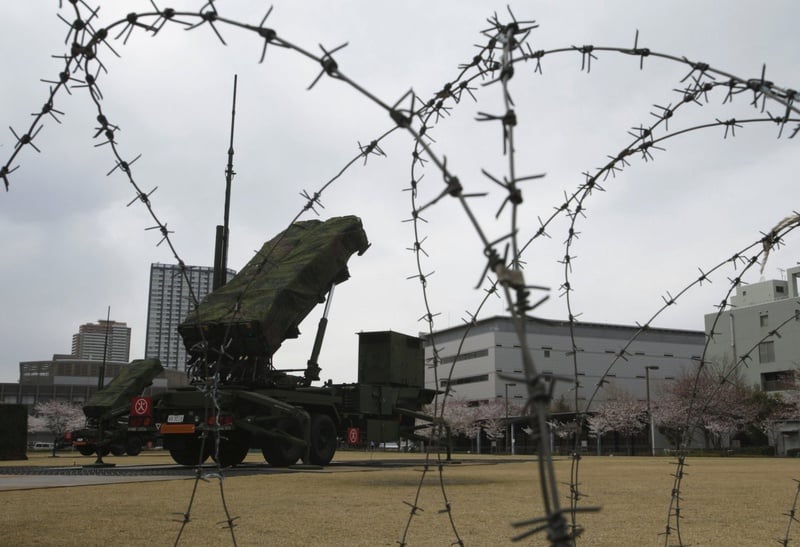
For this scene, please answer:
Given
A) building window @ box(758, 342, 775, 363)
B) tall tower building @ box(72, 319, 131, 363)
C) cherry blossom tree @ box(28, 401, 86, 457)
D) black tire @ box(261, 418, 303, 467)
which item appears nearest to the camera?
black tire @ box(261, 418, 303, 467)

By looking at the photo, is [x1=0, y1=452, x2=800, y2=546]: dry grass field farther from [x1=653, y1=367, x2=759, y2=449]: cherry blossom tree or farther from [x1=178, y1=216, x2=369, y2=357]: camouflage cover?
[x1=653, y1=367, x2=759, y2=449]: cherry blossom tree


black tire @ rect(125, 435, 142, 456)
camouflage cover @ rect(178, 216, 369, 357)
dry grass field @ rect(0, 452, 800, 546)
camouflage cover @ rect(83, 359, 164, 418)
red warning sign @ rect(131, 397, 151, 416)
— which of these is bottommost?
black tire @ rect(125, 435, 142, 456)

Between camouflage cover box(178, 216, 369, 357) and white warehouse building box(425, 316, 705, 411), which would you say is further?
white warehouse building box(425, 316, 705, 411)

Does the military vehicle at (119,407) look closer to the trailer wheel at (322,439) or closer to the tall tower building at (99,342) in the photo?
the trailer wheel at (322,439)

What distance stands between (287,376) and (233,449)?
237cm

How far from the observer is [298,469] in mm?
15023

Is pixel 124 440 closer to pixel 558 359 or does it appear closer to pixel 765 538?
pixel 765 538

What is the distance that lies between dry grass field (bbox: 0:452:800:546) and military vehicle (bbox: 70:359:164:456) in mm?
14211

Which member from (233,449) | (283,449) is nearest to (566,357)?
(233,449)

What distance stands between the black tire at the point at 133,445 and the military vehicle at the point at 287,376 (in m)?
11.5

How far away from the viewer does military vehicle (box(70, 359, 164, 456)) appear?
24781 millimetres

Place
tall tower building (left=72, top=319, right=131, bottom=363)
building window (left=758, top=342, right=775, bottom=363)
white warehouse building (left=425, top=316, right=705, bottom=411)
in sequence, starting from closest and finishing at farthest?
building window (left=758, top=342, right=775, bottom=363)
white warehouse building (left=425, top=316, right=705, bottom=411)
tall tower building (left=72, top=319, right=131, bottom=363)

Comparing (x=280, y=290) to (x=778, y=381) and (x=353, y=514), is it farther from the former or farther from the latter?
(x=778, y=381)

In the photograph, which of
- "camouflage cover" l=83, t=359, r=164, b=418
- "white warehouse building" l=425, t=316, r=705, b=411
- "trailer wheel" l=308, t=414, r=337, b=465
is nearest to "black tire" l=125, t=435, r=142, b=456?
"camouflage cover" l=83, t=359, r=164, b=418
